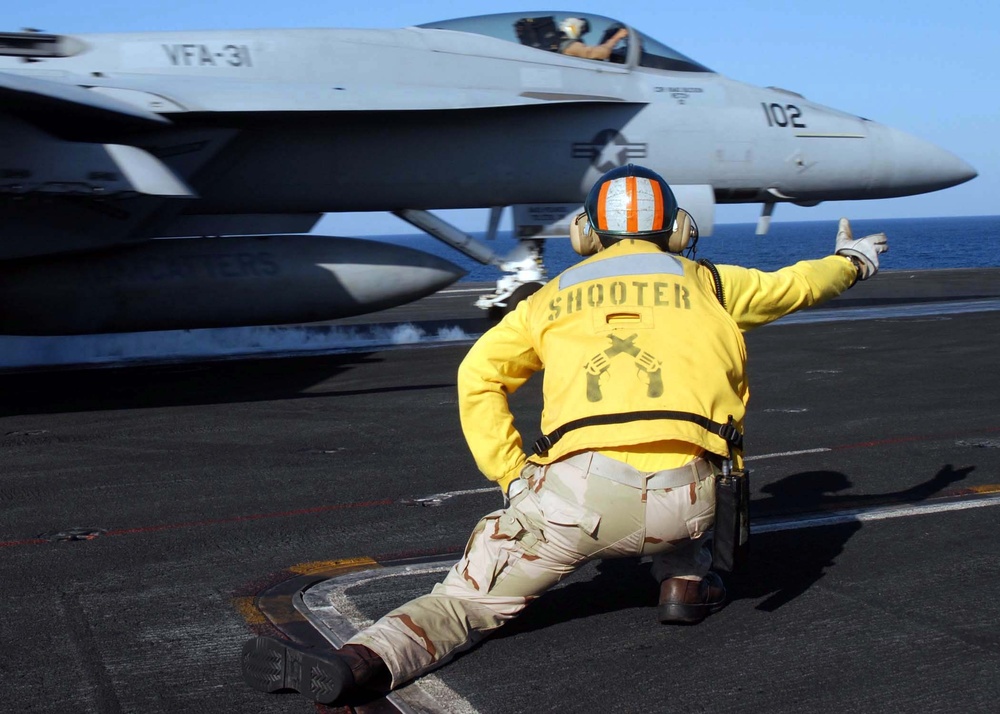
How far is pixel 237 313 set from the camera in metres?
11.5

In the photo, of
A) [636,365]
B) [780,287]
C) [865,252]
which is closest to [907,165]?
[865,252]

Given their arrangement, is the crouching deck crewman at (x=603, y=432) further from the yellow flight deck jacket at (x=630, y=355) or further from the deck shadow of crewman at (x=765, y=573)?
the deck shadow of crewman at (x=765, y=573)

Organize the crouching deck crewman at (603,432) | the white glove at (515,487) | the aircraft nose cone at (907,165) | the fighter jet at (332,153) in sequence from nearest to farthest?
the crouching deck crewman at (603,432) < the white glove at (515,487) < the fighter jet at (332,153) < the aircraft nose cone at (907,165)

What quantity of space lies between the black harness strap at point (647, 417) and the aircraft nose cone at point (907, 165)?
11631 mm

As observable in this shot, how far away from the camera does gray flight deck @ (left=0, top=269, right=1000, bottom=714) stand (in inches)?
138

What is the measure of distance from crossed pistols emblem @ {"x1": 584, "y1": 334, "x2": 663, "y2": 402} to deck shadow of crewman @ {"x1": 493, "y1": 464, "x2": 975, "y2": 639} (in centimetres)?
107

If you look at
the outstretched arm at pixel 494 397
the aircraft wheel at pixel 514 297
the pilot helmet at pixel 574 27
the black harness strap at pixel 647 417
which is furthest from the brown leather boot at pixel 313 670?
the pilot helmet at pixel 574 27

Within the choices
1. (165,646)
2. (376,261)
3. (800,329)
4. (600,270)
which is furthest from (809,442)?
(800,329)

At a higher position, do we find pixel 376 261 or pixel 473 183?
pixel 473 183

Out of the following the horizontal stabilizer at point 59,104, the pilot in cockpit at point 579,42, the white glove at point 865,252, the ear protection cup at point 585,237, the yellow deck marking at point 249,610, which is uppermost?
the pilot in cockpit at point 579,42

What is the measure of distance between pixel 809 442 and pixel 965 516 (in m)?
2.13

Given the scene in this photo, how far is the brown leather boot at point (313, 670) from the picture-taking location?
322 cm

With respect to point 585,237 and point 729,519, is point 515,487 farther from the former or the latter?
point 585,237

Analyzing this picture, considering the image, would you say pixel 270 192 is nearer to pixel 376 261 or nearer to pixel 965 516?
pixel 376 261
